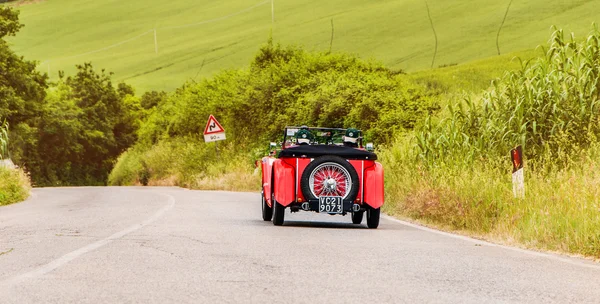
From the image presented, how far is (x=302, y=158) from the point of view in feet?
49.5

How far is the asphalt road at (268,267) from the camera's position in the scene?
7680 millimetres

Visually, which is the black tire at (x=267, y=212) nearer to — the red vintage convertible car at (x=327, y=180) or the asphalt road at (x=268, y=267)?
the asphalt road at (x=268, y=267)

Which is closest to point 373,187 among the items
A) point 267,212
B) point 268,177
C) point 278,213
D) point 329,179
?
point 329,179

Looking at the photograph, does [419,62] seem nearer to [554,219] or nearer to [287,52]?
[287,52]

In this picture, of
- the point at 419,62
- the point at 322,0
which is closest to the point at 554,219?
the point at 419,62

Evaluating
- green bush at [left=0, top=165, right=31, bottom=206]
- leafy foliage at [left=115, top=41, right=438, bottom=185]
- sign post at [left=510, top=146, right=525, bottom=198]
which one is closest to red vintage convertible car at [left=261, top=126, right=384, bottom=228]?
sign post at [left=510, top=146, right=525, bottom=198]

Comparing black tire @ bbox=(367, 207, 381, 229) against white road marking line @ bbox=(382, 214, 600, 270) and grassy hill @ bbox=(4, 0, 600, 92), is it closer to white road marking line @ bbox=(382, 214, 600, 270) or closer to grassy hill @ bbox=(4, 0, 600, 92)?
white road marking line @ bbox=(382, 214, 600, 270)

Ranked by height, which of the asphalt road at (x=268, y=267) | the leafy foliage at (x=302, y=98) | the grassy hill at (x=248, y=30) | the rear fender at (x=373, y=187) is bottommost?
the asphalt road at (x=268, y=267)

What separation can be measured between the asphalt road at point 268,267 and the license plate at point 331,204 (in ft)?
1.25

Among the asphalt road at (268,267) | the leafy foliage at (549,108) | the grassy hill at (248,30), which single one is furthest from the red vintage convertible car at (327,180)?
the grassy hill at (248,30)

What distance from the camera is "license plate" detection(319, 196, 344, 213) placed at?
14992mm

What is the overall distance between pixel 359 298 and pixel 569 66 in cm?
1092

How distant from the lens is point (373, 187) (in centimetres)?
1532

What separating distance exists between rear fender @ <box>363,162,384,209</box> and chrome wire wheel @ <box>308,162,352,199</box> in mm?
378
